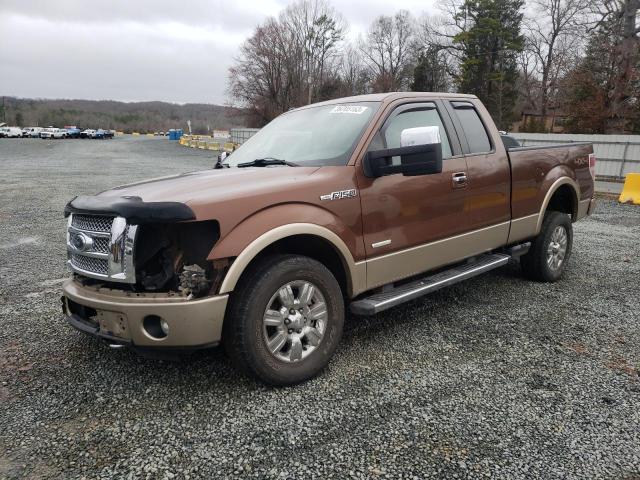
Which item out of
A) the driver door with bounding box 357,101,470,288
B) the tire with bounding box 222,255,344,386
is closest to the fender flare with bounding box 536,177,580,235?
the driver door with bounding box 357,101,470,288

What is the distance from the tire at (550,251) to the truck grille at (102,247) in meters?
4.23

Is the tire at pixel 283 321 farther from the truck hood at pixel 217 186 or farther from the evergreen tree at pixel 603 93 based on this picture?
the evergreen tree at pixel 603 93

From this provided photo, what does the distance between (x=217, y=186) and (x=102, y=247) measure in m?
0.78

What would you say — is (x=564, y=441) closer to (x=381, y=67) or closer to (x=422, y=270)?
(x=422, y=270)

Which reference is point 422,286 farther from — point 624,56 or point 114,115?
point 114,115

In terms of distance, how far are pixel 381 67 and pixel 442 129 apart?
63.9 m

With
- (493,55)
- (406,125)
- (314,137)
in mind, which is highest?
(493,55)

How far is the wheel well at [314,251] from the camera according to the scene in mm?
3102

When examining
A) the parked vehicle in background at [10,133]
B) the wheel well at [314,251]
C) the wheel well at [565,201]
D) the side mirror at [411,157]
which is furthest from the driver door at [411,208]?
the parked vehicle in background at [10,133]

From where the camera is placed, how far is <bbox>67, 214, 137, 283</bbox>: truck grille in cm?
270

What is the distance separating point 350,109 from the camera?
12.6ft

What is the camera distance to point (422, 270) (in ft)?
12.6

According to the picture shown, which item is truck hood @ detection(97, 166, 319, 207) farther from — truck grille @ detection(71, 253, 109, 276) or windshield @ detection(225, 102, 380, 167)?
truck grille @ detection(71, 253, 109, 276)

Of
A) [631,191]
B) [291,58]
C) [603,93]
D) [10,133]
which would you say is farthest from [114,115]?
[631,191]
